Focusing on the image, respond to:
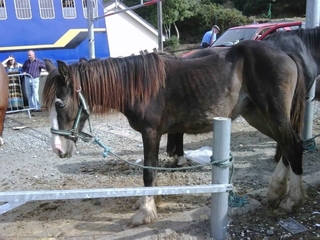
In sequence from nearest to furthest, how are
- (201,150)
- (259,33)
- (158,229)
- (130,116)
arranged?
(158,229)
(130,116)
(201,150)
(259,33)

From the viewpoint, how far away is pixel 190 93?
10.5 ft

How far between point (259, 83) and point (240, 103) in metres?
0.27

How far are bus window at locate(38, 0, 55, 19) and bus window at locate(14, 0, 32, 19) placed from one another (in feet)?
1.19

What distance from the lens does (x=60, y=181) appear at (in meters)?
4.56

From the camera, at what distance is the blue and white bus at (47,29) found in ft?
34.0

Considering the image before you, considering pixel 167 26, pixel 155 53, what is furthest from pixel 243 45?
pixel 167 26

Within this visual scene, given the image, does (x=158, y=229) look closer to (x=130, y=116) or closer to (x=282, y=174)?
(x=130, y=116)

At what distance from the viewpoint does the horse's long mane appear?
3.01 meters

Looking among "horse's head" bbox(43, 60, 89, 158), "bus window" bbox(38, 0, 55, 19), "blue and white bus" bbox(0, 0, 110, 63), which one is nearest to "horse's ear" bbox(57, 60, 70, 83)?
"horse's head" bbox(43, 60, 89, 158)

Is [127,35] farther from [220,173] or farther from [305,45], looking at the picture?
[220,173]

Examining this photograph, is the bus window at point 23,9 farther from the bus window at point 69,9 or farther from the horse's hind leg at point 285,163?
the horse's hind leg at point 285,163

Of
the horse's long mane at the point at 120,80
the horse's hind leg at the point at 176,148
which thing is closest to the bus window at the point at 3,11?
the horse's hind leg at the point at 176,148

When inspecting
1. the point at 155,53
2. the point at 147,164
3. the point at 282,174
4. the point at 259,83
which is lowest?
the point at 282,174

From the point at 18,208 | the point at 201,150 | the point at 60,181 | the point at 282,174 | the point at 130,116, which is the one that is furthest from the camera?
the point at 201,150
